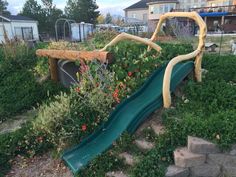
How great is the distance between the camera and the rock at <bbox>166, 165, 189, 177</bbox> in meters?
2.95

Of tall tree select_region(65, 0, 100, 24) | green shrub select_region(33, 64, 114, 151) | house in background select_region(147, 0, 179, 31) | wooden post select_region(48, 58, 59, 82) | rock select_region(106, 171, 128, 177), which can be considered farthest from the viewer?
house in background select_region(147, 0, 179, 31)

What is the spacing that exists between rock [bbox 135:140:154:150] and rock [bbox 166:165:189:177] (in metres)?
0.39

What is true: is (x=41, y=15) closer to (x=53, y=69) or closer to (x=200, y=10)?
(x=200, y=10)

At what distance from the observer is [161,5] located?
4088 centimetres

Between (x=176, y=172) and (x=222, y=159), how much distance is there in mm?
586

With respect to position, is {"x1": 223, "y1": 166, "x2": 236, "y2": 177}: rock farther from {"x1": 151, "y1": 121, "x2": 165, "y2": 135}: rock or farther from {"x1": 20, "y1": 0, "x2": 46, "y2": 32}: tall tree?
{"x1": 20, "y1": 0, "x2": 46, "y2": 32}: tall tree

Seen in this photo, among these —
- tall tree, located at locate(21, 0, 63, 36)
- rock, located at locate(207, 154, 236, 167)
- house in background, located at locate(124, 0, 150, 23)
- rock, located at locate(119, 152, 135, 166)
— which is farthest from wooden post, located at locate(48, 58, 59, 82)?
house in background, located at locate(124, 0, 150, 23)

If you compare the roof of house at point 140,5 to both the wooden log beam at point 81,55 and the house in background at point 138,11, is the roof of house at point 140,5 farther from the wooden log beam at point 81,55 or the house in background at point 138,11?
the wooden log beam at point 81,55

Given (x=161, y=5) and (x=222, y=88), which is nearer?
(x=222, y=88)

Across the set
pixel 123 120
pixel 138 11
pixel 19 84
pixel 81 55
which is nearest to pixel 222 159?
pixel 123 120

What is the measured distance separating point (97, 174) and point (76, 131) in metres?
0.93

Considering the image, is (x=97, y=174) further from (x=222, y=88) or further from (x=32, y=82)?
(x=32, y=82)

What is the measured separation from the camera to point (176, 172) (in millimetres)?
2955

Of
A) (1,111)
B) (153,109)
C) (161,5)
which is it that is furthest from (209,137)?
(161,5)
